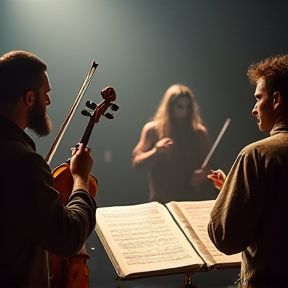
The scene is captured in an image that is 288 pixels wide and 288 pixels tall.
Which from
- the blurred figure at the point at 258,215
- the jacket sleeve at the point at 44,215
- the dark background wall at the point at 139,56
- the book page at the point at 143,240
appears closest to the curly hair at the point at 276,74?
the blurred figure at the point at 258,215

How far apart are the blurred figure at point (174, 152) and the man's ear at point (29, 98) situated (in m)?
1.79

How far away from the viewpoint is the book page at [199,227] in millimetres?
1661

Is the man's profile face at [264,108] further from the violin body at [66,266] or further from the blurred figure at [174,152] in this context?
the blurred figure at [174,152]

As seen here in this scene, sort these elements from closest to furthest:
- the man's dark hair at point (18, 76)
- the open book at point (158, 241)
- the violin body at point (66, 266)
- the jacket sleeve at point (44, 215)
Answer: the jacket sleeve at point (44, 215)
the man's dark hair at point (18, 76)
the violin body at point (66, 266)
the open book at point (158, 241)

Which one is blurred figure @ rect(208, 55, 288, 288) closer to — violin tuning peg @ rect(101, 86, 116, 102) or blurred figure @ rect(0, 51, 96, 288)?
blurred figure @ rect(0, 51, 96, 288)

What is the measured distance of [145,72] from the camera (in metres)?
3.45

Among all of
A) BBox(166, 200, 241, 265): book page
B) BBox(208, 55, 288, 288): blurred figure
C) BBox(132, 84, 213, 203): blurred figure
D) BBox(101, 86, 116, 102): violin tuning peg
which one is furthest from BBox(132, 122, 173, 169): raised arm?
BBox(208, 55, 288, 288): blurred figure

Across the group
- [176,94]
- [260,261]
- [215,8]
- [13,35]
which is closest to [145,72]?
[176,94]

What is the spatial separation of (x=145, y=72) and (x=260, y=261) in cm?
228

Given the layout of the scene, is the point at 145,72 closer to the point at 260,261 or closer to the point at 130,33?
the point at 130,33

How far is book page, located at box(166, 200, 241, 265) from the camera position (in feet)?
5.45

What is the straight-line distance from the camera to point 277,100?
1.46m

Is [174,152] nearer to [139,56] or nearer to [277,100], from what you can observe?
[139,56]

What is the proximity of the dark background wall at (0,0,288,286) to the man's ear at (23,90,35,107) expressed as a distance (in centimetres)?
171
